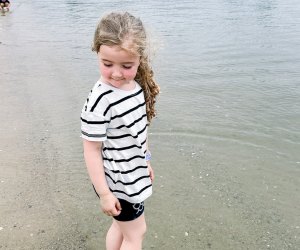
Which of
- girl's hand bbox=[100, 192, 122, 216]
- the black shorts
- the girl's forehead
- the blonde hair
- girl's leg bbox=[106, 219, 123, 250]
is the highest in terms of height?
the blonde hair

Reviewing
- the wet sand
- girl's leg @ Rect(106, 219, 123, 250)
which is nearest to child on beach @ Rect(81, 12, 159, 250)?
girl's leg @ Rect(106, 219, 123, 250)

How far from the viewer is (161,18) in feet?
47.6

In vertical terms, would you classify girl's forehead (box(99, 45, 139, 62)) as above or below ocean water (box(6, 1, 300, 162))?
above

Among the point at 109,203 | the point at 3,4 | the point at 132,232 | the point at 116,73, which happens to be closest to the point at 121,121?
the point at 116,73

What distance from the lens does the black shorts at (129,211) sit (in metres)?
2.30

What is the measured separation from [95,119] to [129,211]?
61 centimetres

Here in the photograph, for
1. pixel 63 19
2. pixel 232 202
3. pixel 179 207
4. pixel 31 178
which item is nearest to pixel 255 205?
pixel 232 202

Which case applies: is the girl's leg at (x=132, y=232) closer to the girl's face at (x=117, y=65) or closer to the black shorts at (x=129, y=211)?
the black shorts at (x=129, y=211)

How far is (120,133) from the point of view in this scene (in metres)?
2.17

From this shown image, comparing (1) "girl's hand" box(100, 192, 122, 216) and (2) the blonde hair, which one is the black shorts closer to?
(1) "girl's hand" box(100, 192, 122, 216)

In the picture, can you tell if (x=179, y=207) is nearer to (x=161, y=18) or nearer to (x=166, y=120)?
(x=166, y=120)

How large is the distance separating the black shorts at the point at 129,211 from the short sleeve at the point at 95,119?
1.47ft

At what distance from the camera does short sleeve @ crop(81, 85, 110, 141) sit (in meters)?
2.07

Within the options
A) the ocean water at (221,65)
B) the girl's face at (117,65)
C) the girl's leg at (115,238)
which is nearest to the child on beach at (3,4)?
the ocean water at (221,65)
